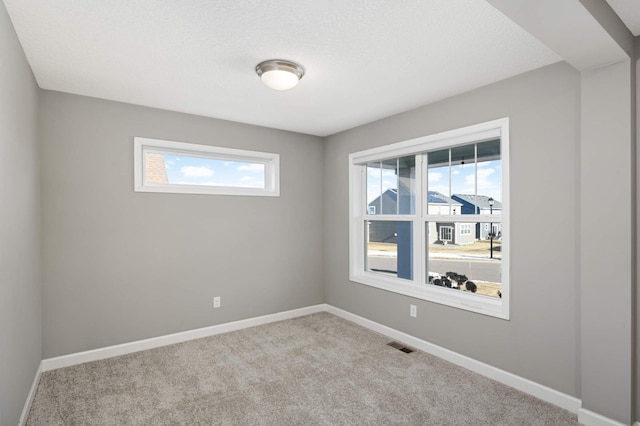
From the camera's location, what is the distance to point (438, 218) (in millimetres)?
3453

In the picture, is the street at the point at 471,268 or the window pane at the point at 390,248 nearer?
the street at the point at 471,268

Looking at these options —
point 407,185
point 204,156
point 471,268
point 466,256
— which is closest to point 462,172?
point 407,185

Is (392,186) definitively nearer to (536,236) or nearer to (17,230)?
(536,236)

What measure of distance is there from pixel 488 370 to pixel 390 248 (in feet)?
5.25

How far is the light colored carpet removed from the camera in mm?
2320

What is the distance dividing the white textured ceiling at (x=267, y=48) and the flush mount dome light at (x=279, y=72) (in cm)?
6

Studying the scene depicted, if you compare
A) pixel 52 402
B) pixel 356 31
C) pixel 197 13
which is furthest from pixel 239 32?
pixel 52 402

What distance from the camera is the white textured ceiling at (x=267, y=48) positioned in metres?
1.84

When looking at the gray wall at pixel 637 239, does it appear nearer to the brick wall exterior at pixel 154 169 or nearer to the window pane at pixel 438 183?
the window pane at pixel 438 183

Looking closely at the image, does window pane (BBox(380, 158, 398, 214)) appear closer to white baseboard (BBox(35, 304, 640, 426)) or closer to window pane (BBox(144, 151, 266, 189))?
white baseboard (BBox(35, 304, 640, 426))

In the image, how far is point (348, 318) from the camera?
4375 mm

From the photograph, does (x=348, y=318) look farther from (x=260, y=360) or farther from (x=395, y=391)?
(x=395, y=391)

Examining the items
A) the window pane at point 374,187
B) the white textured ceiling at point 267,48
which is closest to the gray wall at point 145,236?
the white textured ceiling at point 267,48

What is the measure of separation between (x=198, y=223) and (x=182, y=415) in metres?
1.95
